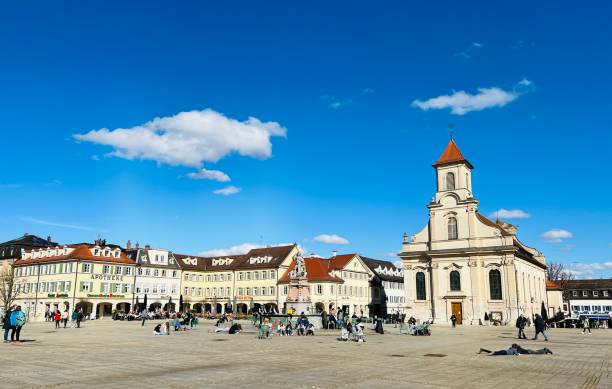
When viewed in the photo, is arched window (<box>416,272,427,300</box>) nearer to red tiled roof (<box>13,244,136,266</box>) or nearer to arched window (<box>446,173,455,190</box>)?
arched window (<box>446,173,455,190</box>)

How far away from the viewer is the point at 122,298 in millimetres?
78062

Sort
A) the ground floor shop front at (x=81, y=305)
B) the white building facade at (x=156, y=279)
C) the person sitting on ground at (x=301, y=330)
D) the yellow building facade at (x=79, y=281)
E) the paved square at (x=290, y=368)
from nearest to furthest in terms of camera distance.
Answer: the paved square at (x=290, y=368)
the person sitting on ground at (x=301, y=330)
the ground floor shop front at (x=81, y=305)
the yellow building facade at (x=79, y=281)
the white building facade at (x=156, y=279)

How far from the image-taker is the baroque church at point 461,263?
59531 millimetres

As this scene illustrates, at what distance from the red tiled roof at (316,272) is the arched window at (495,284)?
90.0 ft

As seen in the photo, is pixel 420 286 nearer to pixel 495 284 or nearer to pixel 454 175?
pixel 495 284

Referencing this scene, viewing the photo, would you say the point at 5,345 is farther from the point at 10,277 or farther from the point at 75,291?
the point at 10,277

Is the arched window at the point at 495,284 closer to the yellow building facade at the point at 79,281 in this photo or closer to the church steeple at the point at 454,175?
the church steeple at the point at 454,175

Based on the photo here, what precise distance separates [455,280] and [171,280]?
47316 millimetres

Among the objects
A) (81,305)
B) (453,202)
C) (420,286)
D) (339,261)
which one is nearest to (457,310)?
(420,286)

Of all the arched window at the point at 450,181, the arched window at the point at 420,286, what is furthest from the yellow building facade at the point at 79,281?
the arched window at the point at 450,181

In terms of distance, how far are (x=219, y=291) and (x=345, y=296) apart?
22290 mm

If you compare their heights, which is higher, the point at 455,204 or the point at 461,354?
the point at 455,204

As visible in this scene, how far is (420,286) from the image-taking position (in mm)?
66250

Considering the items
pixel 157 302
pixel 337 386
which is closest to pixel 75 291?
pixel 157 302
